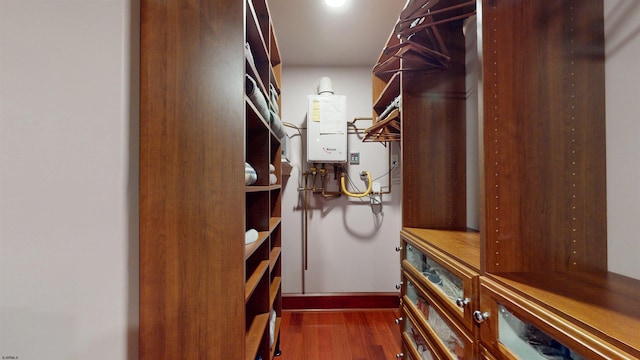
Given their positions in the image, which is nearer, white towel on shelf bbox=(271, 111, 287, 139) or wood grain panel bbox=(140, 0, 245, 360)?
wood grain panel bbox=(140, 0, 245, 360)

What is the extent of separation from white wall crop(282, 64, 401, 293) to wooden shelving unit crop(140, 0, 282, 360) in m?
1.49

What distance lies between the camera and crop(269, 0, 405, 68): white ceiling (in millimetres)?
1558

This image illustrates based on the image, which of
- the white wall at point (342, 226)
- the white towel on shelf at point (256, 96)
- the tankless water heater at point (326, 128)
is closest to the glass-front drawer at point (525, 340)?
the white towel on shelf at point (256, 96)

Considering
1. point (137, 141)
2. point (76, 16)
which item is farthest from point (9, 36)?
point (137, 141)

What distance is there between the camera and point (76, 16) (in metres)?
0.70

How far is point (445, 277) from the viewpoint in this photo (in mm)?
944

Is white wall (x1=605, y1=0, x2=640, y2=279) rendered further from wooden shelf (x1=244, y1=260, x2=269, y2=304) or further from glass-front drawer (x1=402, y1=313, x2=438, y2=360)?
wooden shelf (x1=244, y1=260, x2=269, y2=304)

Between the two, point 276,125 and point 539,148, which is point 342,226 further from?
point 539,148

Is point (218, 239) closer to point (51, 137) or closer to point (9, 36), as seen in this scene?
point (51, 137)

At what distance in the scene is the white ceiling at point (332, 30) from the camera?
1558 mm

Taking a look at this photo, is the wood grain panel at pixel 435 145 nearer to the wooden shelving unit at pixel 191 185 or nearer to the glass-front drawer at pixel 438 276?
the glass-front drawer at pixel 438 276

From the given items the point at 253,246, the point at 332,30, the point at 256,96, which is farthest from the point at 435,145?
the point at 332,30

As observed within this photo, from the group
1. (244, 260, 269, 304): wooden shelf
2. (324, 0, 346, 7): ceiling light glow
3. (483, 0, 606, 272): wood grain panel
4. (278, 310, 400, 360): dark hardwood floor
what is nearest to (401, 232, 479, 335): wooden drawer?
(483, 0, 606, 272): wood grain panel

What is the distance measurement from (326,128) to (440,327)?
5.11 ft
